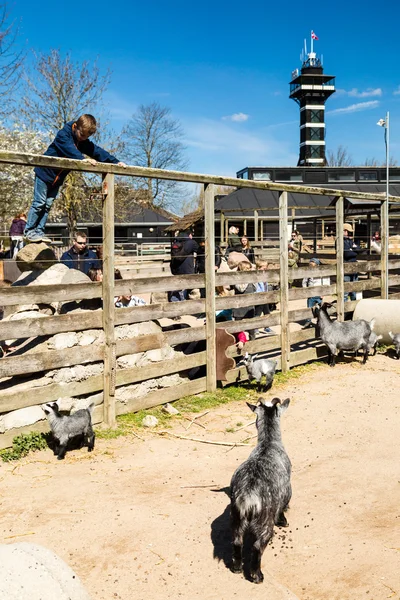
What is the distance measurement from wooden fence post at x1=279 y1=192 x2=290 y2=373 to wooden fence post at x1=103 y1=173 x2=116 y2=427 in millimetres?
3342

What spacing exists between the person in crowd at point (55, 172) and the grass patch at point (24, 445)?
2.17 metres

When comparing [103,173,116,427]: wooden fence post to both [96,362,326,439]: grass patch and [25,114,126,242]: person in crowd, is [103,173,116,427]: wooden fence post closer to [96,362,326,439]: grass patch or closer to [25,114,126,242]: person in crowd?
[96,362,326,439]: grass patch

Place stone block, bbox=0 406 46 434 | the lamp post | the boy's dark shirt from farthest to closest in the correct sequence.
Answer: the lamp post → the boy's dark shirt → stone block, bbox=0 406 46 434

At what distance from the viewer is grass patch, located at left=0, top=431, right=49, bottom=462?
17.8 feet

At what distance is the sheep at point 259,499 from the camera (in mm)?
3543

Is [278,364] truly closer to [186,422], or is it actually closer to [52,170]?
[186,422]

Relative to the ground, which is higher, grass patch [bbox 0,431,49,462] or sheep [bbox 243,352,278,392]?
sheep [bbox 243,352,278,392]

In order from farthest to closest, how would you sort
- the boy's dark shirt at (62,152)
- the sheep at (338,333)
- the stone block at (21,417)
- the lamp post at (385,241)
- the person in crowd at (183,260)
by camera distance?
1. the lamp post at (385,241)
2. the person in crowd at (183,260)
3. the sheep at (338,333)
4. the boy's dark shirt at (62,152)
5. the stone block at (21,417)

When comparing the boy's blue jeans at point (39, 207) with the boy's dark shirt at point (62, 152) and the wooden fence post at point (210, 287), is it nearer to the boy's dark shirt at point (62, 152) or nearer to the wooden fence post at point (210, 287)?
the boy's dark shirt at point (62, 152)

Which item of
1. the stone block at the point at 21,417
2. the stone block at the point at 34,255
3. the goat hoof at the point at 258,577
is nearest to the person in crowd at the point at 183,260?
the stone block at the point at 34,255

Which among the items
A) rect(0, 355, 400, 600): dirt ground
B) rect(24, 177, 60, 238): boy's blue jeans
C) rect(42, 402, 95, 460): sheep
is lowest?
rect(0, 355, 400, 600): dirt ground

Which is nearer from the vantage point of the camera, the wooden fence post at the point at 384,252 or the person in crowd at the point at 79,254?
→ the person in crowd at the point at 79,254

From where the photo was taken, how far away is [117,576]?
11.7ft

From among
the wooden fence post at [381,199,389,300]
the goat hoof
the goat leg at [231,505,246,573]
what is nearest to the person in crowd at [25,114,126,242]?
the goat leg at [231,505,246,573]
